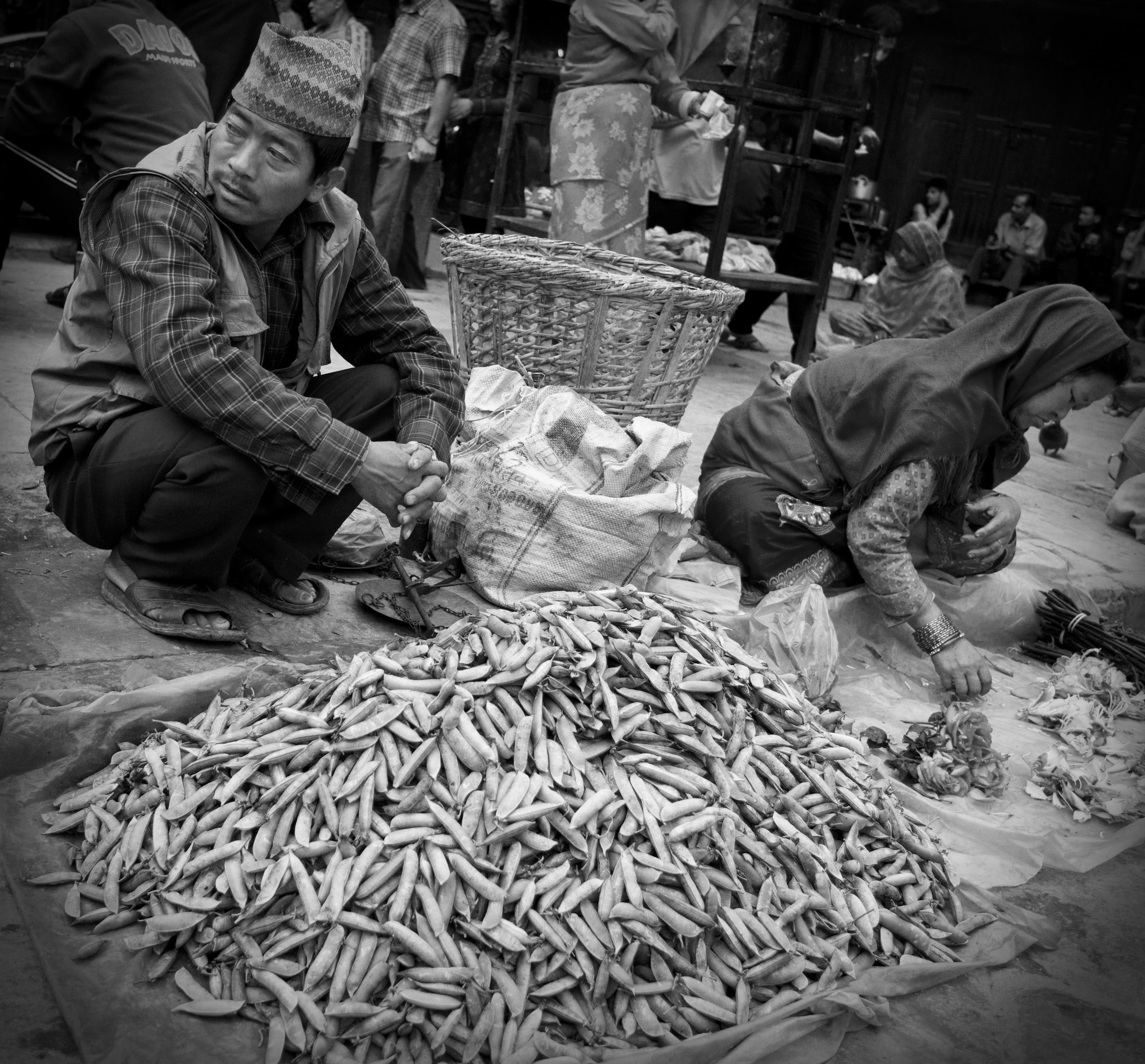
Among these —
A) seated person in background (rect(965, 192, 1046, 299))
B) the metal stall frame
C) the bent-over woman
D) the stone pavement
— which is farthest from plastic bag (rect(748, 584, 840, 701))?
seated person in background (rect(965, 192, 1046, 299))

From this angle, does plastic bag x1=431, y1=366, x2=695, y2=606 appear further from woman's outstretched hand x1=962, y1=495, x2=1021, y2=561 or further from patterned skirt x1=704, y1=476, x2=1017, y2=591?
woman's outstretched hand x1=962, y1=495, x2=1021, y2=561

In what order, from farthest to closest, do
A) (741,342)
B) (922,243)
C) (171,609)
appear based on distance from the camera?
(741,342), (922,243), (171,609)

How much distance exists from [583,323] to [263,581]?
1.35 meters

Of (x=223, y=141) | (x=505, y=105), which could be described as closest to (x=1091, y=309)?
(x=223, y=141)

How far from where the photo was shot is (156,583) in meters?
2.62

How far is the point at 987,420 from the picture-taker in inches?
123

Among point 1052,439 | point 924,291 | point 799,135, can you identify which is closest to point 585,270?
point 799,135

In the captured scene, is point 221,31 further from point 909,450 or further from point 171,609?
point 909,450

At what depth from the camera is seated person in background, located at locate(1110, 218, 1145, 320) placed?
13.6 meters

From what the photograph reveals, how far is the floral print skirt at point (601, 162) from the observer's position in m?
4.98

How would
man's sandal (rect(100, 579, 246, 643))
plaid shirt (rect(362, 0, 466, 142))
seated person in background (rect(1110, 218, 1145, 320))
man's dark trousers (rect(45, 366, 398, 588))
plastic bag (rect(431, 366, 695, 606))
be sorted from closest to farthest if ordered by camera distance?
man's dark trousers (rect(45, 366, 398, 588)), man's sandal (rect(100, 579, 246, 643)), plastic bag (rect(431, 366, 695, 606)), plaid shirt (rect(362, 0, 466, 142)), seated person in background (rect(1110, 218, 1145, 320))

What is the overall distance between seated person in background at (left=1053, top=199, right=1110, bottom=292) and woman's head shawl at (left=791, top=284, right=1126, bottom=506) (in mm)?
12089

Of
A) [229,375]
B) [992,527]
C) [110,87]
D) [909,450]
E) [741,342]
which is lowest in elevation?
[741,342]

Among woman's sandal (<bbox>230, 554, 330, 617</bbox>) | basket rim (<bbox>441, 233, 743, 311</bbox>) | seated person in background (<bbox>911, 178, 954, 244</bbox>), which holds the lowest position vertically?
woman's sandal (<bbox>230, 554, 330, 617</bbox>)
